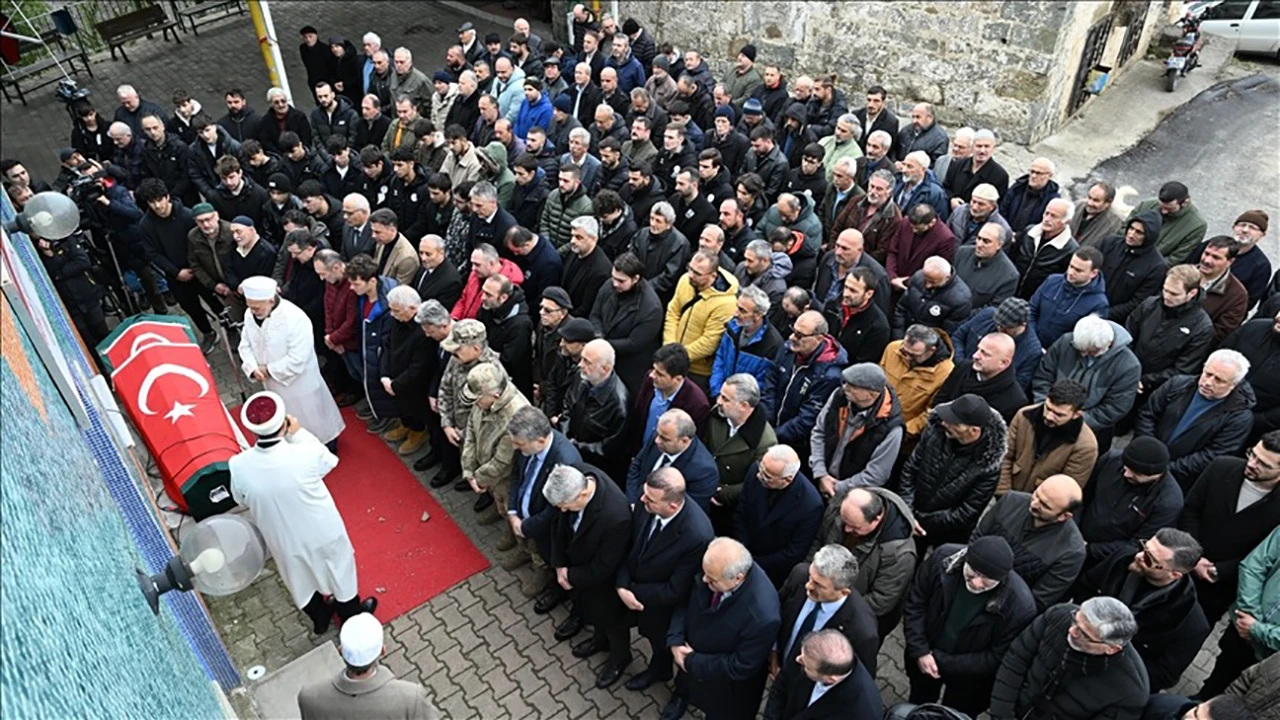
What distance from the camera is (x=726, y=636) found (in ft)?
13.3

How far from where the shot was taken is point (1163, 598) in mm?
3986

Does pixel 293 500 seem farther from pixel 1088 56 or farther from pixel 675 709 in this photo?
pixel 1088 56

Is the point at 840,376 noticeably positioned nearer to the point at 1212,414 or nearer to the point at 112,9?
the point at 1212,414

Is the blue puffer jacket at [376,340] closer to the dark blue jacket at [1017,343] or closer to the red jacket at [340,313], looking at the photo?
the red jacket at [340,313]

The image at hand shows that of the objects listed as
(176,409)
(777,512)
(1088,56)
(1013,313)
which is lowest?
(176,409)

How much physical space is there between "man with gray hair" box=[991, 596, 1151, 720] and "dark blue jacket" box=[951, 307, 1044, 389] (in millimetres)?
2098

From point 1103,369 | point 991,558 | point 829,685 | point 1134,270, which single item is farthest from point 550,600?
point 1134,270

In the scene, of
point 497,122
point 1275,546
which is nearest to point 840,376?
point 1275,546

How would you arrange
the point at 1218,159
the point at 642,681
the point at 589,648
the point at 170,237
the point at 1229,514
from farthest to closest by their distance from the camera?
the point at 1218,159, the point at 170,237, the point at 589,648, the point at 642,681, the point at 1229,514

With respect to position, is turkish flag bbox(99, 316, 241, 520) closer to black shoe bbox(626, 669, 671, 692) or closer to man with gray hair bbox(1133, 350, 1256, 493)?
black shoe bbox(626, 669, 671, 692)

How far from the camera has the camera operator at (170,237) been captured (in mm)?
7059

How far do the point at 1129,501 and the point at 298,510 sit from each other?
438 centimetres

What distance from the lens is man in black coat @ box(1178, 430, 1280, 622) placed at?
427 centimetres

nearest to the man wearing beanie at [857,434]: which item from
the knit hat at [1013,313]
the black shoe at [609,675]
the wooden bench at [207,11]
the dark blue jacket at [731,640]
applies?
the knit hat at [1013,313]
